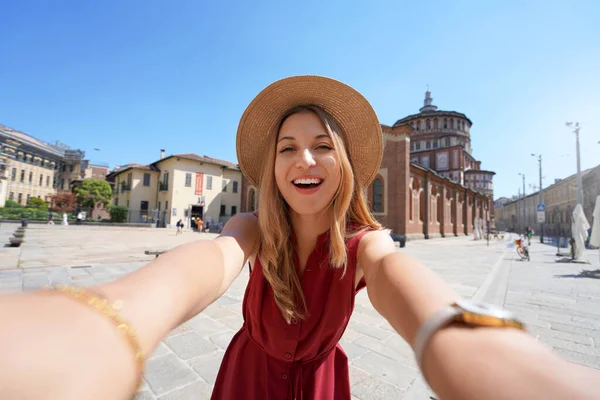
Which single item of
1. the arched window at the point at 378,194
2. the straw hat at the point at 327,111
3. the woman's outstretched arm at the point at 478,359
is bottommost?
the woman's outstretched arm at the point at 478,359

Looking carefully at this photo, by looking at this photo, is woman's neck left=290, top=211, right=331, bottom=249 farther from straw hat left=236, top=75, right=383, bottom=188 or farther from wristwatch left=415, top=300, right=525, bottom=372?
wristwatch left=415, top=300, right=525, bottom=372

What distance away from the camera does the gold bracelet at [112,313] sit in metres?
0.54

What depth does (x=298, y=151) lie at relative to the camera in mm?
1372

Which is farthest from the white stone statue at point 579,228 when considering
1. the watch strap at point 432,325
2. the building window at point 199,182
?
the building window at point 199,182

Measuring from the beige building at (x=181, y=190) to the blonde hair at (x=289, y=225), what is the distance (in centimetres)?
3205

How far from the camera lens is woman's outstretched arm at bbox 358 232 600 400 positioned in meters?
0.42

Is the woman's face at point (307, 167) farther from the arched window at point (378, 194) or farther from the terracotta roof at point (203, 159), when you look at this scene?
the terracotta roof at point (203, 159)

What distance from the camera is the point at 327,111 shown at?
1.65 m

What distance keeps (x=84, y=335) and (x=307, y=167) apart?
1.00 m

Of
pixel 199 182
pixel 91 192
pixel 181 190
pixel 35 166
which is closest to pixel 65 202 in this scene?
pixel 91 192

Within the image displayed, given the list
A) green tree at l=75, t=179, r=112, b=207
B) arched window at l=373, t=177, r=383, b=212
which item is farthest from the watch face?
green tree at l=75, t=179, r=112, b=207

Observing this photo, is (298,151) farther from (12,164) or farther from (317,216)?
(12,164)

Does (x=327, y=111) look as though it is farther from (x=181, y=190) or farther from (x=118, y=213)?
(x=118, y=213)

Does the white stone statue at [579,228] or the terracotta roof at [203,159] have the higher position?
the terracotta roof at [203,159]
